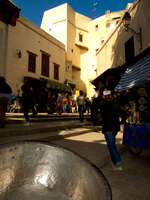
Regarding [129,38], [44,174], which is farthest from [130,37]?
[44,174]

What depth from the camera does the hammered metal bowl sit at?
0.99 meters

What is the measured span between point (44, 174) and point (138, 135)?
268 cm

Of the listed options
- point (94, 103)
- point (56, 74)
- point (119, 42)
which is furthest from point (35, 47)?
point (94, 103)

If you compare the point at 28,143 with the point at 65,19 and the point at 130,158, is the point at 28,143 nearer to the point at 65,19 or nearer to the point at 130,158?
the point at 130,158

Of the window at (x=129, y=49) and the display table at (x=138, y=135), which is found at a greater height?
the window at (x=129, y=49)

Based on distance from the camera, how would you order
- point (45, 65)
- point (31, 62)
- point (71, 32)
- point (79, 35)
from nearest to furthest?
point (31, 62) → point (45, 65) → point (71, 32) → point (79, 35)

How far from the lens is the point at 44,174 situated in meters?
1.15

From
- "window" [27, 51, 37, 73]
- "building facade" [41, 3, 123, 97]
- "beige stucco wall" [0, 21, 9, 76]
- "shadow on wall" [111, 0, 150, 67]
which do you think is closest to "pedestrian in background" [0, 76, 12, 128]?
"shadow on wall" [111, 0, 150, 67]

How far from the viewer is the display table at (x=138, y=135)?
310 cm

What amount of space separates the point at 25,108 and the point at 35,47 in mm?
11194

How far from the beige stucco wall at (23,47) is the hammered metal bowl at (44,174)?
1215 centimetres

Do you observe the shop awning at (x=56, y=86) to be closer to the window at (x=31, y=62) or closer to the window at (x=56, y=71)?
the window at (x=56, y=71)

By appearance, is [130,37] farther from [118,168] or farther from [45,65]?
[45,65]

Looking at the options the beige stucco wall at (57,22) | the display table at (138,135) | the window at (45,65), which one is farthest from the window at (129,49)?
the beige stucco wall at (57,22)
